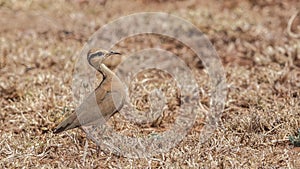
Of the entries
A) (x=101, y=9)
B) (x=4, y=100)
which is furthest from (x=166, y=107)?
(x=101, y=9)

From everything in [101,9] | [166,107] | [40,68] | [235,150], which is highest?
[101,9]

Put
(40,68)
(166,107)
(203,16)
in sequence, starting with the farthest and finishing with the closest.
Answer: (203,16) → (40,68) → (166,107)

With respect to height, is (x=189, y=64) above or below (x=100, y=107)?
above

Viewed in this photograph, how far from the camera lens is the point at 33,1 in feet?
31.0

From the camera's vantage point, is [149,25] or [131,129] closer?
[131,129]

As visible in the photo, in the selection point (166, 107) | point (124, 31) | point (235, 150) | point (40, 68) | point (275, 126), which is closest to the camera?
point (235, 150)

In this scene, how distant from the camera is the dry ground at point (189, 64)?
4.32 meters

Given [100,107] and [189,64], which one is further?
[189,64]

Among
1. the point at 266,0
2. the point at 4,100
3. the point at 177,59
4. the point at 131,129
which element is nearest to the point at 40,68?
the point at 4,100

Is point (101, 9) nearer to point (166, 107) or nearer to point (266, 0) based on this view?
point (266, 0)

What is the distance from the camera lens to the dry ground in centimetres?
432

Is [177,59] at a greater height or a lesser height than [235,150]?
greater

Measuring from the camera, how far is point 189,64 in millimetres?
A: 7176

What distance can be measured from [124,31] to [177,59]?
1.07 meters
